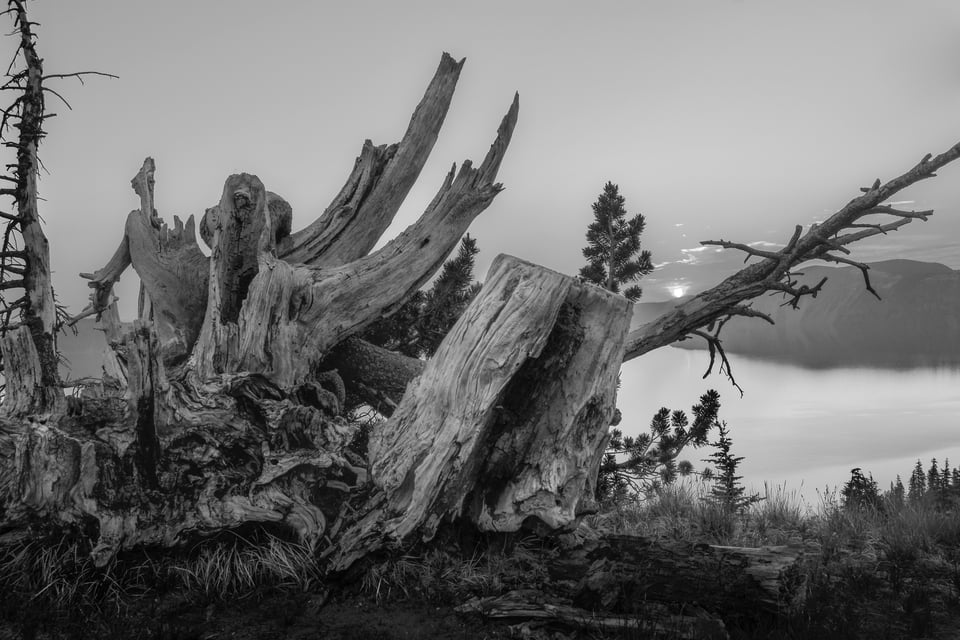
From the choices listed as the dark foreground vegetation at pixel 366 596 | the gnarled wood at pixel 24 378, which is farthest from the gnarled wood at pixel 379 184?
the dark foreground vegetation at pixel 366 596

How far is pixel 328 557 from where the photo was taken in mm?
5086

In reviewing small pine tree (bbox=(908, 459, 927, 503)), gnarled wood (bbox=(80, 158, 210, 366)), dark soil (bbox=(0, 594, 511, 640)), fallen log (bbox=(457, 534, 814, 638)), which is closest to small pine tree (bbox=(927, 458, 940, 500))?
small pine tree (bbox=(908, 459, 927, 503))

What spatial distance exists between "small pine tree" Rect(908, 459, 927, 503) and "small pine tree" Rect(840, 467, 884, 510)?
0.48m

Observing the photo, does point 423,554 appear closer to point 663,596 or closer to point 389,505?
point 389,505

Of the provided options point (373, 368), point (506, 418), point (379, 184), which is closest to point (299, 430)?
point (506, 418)

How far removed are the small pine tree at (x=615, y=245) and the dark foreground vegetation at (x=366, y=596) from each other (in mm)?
5543

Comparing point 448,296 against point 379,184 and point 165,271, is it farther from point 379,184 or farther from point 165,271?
point 165,271

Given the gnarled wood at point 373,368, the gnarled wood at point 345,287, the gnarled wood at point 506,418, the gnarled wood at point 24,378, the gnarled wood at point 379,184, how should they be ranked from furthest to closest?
the gnarled wood at point 379,184 < the gnarled wood at point 373,368 < the gnarled wood at point 345,287 < the gnarled wood at point 24,378 < the gnarled wood at point 506,418

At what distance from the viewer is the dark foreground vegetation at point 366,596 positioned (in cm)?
424

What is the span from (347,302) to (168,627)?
3920 mm

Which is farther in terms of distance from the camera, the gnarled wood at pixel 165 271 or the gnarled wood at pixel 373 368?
the gnarled wood at pixel 373 368

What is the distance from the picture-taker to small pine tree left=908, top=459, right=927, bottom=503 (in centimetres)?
894

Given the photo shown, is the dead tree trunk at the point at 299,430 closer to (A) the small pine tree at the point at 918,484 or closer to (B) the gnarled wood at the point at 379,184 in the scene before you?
(B) the gnarled wood at the point at 379,184

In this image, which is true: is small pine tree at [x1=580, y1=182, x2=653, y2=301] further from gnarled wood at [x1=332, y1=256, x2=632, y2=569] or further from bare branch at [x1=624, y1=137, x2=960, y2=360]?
gnarled wood at [x1=332, y1=256, x2=632, y2=569]
